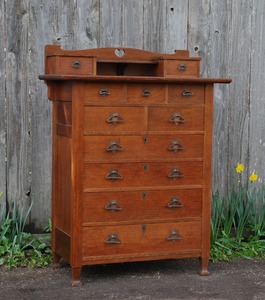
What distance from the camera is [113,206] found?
450 cm

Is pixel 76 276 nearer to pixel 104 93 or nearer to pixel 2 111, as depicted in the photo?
pixel 104 93

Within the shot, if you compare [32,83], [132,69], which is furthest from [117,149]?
[32,83]

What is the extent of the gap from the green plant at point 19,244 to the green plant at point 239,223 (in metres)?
1.23

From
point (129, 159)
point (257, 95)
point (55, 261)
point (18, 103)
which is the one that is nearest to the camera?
point (129, 159)

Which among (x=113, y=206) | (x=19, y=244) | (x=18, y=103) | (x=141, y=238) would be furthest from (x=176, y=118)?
(x=19, y=244)

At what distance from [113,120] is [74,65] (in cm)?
45

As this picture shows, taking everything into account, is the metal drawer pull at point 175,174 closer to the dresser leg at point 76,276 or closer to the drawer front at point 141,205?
the drawer front at point 141,205

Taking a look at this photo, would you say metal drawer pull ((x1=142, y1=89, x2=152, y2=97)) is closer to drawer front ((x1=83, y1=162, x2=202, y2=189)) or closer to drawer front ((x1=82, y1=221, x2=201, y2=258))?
drawer front ((x1=83, y1=162, x2=202, y2=189))

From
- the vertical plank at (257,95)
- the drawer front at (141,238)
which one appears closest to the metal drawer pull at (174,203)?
the drawer front at (141,238)

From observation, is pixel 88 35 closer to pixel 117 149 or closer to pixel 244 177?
pixel 117 149

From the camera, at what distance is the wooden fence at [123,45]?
16.9 ft

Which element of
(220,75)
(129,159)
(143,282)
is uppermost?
(220,75)

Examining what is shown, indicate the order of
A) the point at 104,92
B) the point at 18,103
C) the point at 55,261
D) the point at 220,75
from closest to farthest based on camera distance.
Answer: the point at 104,92
the point at 55,261
the point at 18,103
the point at 220,75

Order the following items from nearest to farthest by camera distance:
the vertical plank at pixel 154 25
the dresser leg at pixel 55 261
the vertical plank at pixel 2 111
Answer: the dresser leg at pixel 55 261, the vertical plank at pixel 2 111, the vertical plank at pixel 154 25
